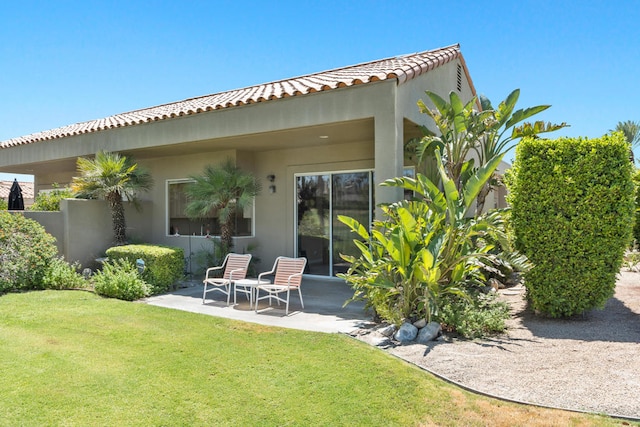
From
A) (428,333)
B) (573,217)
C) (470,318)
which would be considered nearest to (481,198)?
(573,217)

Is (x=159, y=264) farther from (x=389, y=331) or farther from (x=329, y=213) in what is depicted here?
(x=389, y=331)

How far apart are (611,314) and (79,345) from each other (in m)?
8.77

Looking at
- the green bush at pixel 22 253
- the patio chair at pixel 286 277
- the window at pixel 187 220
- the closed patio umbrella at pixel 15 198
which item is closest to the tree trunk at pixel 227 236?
the window at pixel 187 220

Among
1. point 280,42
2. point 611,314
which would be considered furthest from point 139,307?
point 280,42

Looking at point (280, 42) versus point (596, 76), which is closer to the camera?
point (280, 42)

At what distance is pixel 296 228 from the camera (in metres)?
13.0

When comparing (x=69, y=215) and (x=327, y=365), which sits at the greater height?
(x=69, y=215)

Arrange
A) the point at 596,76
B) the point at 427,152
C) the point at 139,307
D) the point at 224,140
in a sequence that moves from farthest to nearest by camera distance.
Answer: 1. the point at 596,76
2. the point at 224,140
3. the point at 427,152
4. the point at 139,307

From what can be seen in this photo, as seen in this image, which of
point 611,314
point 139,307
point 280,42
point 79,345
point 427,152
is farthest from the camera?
point 280,42

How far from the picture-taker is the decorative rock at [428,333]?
6.30 metres

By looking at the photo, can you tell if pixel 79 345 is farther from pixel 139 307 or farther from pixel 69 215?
pixel 69 215

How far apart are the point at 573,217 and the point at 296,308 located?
525 cm

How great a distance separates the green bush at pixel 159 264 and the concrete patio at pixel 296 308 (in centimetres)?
33

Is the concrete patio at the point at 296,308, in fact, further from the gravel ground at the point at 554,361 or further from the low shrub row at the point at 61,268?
the gravel ground at the point at 554,361
